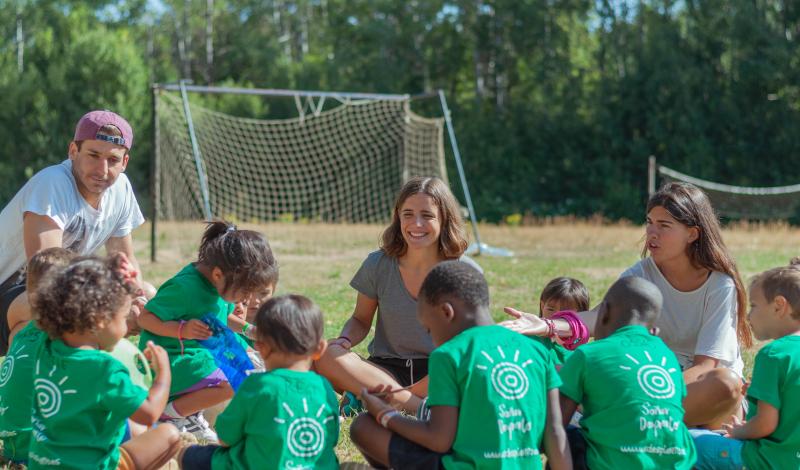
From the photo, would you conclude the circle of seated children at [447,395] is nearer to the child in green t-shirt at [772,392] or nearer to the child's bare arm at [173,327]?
the child in green t-shirt at [772,392]

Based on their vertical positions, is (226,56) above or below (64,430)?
above

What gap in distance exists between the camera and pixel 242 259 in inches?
157

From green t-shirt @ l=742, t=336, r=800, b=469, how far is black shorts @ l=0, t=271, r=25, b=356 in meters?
3.39

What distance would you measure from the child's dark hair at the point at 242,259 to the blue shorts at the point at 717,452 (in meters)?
1.82

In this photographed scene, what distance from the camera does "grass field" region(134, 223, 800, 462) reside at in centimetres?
959

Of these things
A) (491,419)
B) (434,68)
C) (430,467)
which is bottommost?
(430,467)

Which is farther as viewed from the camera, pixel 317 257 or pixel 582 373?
pixel 317 257

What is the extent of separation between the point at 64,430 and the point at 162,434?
1.24ft

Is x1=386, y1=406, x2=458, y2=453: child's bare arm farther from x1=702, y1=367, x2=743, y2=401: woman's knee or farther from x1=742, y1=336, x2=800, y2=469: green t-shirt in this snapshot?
x1=702, y1=367, x2=743, y2=401: woman's knee

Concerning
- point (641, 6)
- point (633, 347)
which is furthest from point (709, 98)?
point (633, 347)

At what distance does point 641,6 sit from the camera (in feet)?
108

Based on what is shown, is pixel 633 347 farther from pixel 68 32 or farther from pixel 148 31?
pixel 148 31

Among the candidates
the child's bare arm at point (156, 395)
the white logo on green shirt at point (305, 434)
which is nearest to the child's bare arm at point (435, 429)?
the white logo on green shirt at point (305, 434)

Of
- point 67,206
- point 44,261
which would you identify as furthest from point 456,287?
point 67,206
